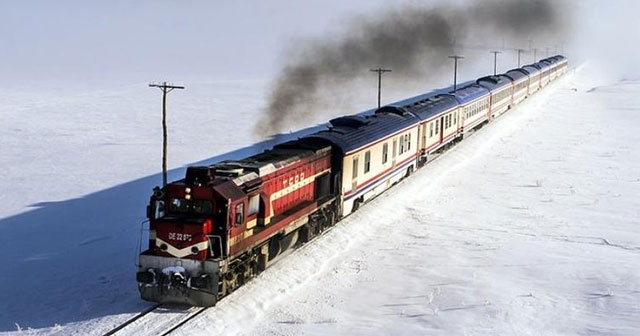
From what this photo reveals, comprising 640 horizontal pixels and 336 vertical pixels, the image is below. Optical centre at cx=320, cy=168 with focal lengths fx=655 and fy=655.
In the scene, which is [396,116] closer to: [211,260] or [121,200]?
[121,200]

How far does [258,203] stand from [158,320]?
14.6 ft

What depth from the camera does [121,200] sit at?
31.3 metres

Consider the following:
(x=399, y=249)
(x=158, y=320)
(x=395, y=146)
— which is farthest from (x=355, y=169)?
(x=158, y=320)

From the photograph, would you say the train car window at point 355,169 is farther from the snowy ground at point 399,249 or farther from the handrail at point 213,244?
the handrail at point 213,244

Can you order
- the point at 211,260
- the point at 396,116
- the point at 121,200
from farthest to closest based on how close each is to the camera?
1. the point at 396,116
2. the point at 121,200
3. the point at 211,260

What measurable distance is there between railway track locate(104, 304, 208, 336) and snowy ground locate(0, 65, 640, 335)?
0.49 metres

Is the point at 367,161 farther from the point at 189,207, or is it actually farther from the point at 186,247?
the point at 186,247

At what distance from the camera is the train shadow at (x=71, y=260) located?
17578 mm

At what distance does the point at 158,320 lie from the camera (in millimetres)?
16312

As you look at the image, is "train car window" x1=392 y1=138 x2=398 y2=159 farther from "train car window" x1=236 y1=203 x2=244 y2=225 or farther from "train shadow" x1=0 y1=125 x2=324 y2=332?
"train car window" x1=236 y1=203 x2=244 y2=225

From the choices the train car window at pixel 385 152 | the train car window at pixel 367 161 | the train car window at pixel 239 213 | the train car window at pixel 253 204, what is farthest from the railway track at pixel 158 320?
the train car window at pixel 385 152

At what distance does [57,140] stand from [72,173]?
1400cm

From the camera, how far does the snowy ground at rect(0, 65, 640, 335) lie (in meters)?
17.0

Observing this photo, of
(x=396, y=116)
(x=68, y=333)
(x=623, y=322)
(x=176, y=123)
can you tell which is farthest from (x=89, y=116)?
(x=623, y=322)
